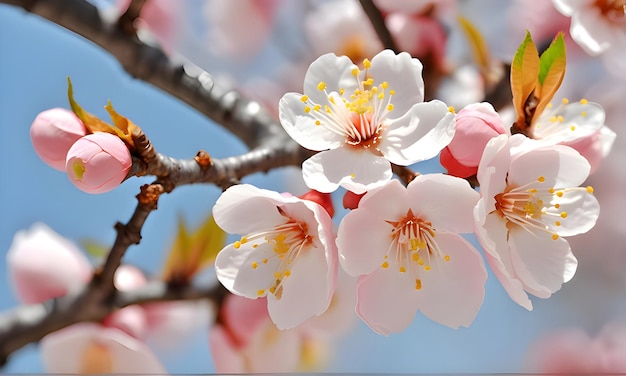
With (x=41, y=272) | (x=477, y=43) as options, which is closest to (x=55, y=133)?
(x=41, y=272)

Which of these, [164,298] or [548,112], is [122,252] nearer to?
[164,298]

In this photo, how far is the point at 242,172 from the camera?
1.96 feet

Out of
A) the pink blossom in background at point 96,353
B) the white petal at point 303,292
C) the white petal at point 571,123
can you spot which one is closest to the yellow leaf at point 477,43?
the white petal at point 571,123

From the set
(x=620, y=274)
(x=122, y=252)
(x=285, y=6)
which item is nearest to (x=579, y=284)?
(x=620, y=274)

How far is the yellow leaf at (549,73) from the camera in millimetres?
549

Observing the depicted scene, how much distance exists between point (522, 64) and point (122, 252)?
0.41 meters

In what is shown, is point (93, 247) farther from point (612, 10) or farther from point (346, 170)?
point (612, 10)

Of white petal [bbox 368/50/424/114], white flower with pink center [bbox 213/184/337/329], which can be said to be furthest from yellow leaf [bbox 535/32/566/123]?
white flower with pink center [bbox 213/184/337/329]

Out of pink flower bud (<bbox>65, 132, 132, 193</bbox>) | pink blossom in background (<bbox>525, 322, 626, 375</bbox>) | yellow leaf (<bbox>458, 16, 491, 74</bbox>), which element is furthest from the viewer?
pink blossom in background (<bbox>525, 322, 626, 375</bbox>)

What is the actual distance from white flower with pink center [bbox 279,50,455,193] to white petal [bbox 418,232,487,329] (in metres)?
0.08

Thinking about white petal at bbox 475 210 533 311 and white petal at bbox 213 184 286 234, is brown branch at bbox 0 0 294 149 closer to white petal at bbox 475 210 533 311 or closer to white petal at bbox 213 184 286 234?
white petal at bbox 213 184 286 234

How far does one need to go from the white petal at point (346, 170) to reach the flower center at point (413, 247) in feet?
0.14

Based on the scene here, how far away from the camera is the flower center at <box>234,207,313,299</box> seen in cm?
54

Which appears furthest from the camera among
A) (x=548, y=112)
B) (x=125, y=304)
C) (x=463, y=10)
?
(x=463, y=10)
